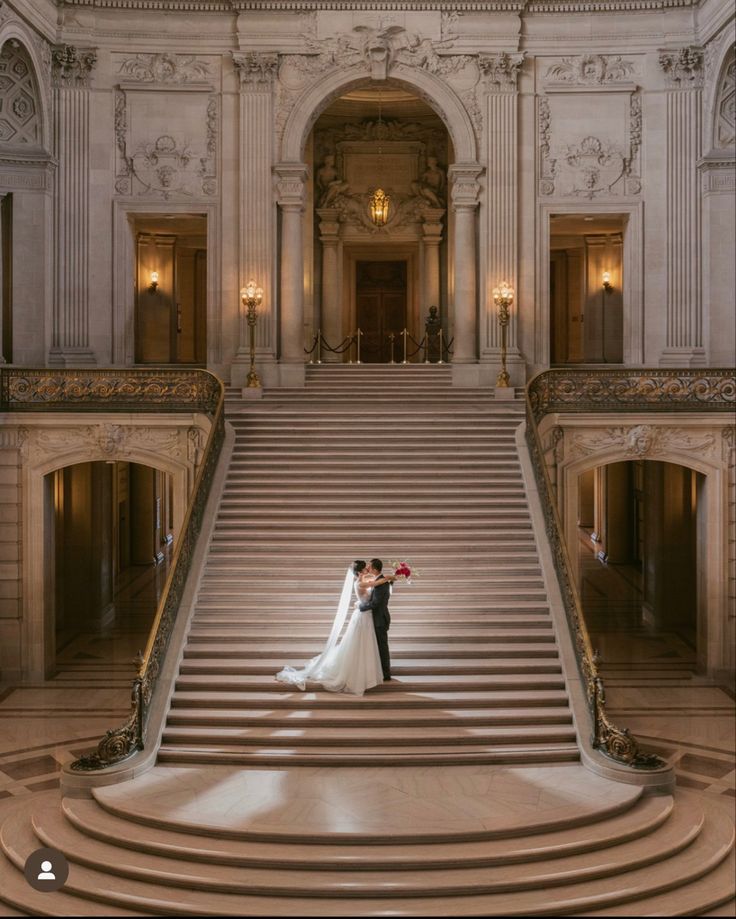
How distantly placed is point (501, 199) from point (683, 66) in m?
3.97

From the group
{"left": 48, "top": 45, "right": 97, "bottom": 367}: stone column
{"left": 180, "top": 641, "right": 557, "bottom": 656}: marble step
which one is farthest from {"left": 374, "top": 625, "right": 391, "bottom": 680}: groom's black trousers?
{"left": 48, "top": 45, "right": 97, "bottom": 367}: stone column

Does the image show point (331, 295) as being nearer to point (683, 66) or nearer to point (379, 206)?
point (379, 206)

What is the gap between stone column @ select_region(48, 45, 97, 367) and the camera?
20.9m

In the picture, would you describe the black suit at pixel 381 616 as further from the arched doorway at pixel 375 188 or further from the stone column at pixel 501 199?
the arched doorway at pixel 375 188

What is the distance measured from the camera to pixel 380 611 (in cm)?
1254

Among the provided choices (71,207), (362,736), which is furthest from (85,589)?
(362,736)

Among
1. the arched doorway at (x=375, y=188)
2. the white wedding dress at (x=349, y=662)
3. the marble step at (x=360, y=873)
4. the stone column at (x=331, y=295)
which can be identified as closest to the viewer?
the marble step at (x=360, y=873)

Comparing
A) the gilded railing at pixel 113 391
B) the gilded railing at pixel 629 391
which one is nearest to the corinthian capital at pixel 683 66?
the gilded railing at pixel 629 391

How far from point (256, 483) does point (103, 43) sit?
966cm

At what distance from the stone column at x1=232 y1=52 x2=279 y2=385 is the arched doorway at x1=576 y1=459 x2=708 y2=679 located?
6.92m

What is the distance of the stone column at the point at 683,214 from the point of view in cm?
2102

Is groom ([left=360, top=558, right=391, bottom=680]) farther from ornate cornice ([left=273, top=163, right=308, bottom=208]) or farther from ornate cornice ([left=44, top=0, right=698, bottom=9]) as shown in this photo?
ornate cornice ([left=44, top=0, right=698, bottom=9])

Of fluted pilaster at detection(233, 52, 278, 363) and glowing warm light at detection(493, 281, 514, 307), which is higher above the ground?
fluted pilaster at detection(233, 52, 278, 363)

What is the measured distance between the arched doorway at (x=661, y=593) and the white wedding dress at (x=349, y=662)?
617cm
